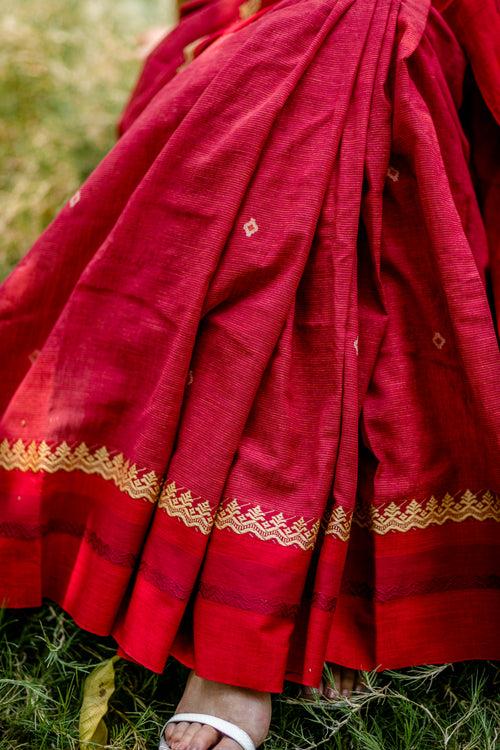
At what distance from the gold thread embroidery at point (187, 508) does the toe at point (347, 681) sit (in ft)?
0.95

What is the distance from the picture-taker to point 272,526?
3.16 feet

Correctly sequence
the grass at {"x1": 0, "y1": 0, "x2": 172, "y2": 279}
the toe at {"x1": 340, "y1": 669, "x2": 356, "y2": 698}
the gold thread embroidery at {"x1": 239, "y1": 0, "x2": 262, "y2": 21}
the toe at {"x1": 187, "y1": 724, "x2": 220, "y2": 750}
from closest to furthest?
1. the toe at {"x1": 187, "y1": 724, "x2": 220, "y2": 750}
2. the toe at {"x1": 340, "y1": 669, "x2": 356, "y2": 698}
3. the gold thread embroidery at {"x1": 239, "y1": 0, "x2": 262, "y2": 21}
4. the grass at {"x1": 0, "y1": 0, "x2": 172, "y2": 279}

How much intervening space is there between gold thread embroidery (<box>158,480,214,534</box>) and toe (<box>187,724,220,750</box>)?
24 cm

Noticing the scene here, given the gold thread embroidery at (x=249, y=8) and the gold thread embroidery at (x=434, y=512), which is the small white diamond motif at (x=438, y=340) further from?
the gold thread embroidery at (x=249, y=8)

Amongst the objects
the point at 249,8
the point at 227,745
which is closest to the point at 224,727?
the point at 227,745

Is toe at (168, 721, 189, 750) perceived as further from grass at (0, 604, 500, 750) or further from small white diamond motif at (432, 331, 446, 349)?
small white diamond motif at (432, 331, 446, 349)

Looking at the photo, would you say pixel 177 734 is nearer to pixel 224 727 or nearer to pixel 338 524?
pixel 224 727

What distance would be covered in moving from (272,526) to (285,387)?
0.19m

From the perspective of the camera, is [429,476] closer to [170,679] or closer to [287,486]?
[287,486]

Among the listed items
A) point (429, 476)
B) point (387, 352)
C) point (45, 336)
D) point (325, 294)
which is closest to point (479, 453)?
point (429, 476)

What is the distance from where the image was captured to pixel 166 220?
1105 mm

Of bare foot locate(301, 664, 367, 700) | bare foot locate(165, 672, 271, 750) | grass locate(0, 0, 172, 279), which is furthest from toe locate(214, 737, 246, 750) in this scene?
grass locate(0, 0, 172, 279)

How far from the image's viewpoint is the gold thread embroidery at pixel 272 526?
959 mm

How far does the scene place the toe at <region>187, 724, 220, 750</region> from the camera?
908 mm
